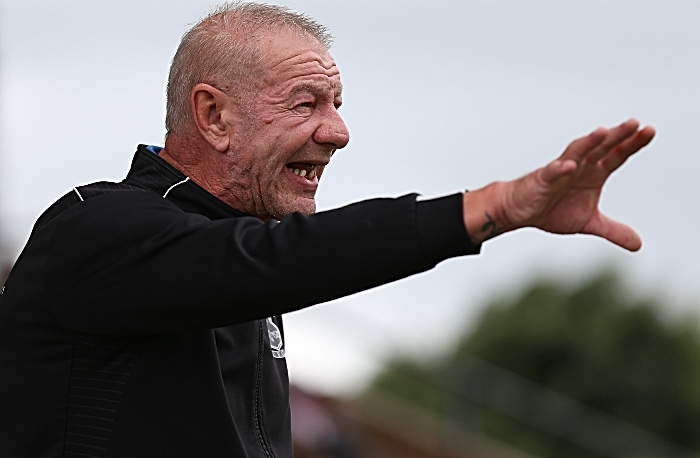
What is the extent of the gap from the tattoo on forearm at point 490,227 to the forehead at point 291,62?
0.89 m

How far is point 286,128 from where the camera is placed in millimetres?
2982

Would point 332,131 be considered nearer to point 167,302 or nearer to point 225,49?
point 225,49

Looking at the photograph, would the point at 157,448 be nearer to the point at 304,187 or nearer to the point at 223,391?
the point at 223,391

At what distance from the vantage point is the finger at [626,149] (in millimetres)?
2188

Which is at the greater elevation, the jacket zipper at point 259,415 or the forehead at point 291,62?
the forehead at point 291,62

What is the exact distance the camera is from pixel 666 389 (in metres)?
31.3

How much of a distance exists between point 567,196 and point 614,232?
120 mm

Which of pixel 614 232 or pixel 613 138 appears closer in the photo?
pixel 613 138

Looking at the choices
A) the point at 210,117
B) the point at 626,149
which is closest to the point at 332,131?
the point at 210,117

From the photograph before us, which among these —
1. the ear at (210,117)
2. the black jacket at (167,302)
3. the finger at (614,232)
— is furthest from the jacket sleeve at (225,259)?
the ear at (210,117)

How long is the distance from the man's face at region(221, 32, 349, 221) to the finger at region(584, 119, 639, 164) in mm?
943

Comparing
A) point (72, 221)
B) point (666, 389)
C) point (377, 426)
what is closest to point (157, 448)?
point (72, 221)

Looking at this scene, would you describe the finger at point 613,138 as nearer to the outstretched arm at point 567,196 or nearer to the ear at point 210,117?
the outstretched arm at point 567,196

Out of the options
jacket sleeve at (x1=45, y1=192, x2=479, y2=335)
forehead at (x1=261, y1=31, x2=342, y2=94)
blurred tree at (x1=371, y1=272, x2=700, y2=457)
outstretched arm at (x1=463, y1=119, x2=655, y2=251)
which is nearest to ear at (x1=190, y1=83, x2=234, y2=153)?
forehead at (x1=261, y1=31, x2=342, y2=94)
